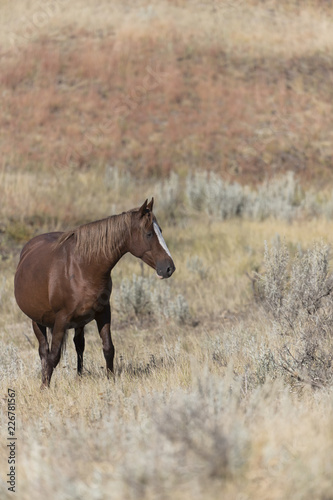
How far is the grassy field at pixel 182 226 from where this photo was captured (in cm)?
308

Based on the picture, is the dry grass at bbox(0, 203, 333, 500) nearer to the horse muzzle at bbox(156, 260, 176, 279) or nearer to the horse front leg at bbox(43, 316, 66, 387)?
the horse front leg at bbox(43, 316, 66, 387)

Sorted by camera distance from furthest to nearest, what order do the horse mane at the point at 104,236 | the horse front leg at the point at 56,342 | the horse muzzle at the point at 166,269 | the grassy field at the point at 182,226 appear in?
the horse front leg at the point at 56,342
the horse mane at the point at 104,236
the horse muzzle at the point at 166,269
the grassy field at the point at 182,226

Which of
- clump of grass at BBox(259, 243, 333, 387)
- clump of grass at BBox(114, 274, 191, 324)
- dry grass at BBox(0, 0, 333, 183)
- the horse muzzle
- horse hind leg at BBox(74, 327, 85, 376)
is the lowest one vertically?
clump of grass at BBox(114, 274, 191, 324)

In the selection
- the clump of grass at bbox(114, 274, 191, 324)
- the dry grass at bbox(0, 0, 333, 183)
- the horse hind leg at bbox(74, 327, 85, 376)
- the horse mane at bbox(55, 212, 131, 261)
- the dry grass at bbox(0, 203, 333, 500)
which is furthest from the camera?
the dry grass at bbox(0, 0, 333, 183)

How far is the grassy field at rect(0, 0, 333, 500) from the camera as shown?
308 centimetres

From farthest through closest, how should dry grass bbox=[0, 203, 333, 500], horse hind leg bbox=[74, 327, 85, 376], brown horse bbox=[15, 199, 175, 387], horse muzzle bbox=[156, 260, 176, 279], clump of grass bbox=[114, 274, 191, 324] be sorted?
clump of grass bbox=[114, 274, 191, 324], horse hind leg bbox=[74, 327, 85, 376], brown horse bbox=[15, 199, 175, 387], horse muzzle bbox=[156, 260, 176, 279], dry grass bbox=[0, 203, 333, 500]

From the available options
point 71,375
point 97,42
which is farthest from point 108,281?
point 97,42

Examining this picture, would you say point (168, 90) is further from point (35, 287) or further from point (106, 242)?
point (106, 242)

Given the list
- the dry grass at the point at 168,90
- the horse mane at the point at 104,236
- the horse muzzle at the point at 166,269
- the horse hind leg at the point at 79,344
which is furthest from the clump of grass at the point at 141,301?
the dry grass at the point at 168,90

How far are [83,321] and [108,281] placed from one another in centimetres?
41

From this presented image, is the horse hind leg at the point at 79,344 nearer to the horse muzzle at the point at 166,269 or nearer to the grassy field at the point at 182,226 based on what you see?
the grassy field at the point at 182,226

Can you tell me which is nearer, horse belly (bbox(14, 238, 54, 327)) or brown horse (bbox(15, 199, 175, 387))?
brown horse (bbox(15, 199, 175, 387))

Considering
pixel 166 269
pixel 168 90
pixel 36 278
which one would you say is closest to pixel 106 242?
pixel 166 269

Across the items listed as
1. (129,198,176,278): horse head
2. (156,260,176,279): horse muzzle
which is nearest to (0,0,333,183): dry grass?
(129,198,176,278): horse head
